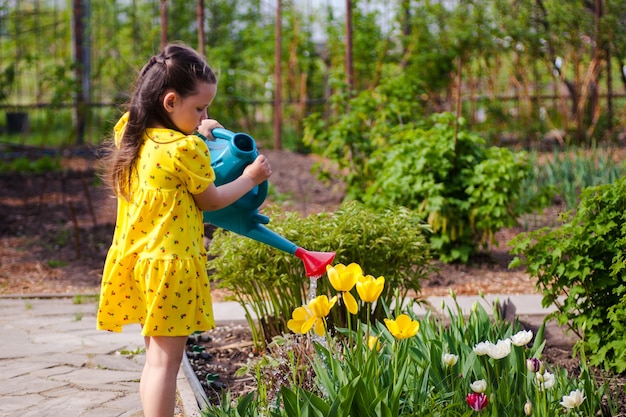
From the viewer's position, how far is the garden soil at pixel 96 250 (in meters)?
4.23

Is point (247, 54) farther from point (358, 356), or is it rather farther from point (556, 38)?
point (358, 356)

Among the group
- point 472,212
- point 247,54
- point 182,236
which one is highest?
point 247,54

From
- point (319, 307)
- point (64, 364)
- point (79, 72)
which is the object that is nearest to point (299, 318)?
point (319, 307)

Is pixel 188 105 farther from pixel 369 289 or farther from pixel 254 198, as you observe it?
pixel 369 289

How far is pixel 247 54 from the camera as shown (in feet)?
41.4

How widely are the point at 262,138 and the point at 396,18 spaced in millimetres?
2707

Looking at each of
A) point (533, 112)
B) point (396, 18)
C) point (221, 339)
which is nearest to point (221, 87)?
point (396, 18)

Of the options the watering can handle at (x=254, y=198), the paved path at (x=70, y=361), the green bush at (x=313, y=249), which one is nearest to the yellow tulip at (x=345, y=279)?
the watering can handle at (x=254, y=198)

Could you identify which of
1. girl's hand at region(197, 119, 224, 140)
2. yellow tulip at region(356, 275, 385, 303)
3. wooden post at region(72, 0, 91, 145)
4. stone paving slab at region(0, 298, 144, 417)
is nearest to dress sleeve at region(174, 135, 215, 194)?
girl's hand at region(197, 119, 224, 140)

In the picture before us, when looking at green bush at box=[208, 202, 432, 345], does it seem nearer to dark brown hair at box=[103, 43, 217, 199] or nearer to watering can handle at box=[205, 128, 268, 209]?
watering can handle at box=[205, 128, 268, 209]

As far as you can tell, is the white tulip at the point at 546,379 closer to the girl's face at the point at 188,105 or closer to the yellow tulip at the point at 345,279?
the yellow tulip at the point at 345,279

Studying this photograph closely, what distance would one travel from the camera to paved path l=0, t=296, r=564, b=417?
3.48m

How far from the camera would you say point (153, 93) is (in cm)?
276

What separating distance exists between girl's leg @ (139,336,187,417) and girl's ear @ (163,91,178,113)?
0.74 meters
